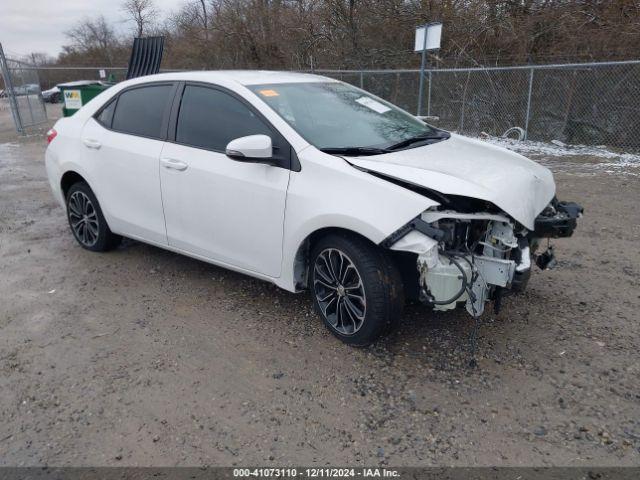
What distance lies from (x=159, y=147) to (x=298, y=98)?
120cm

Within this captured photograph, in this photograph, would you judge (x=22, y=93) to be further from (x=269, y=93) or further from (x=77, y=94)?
(x=269, y=93)

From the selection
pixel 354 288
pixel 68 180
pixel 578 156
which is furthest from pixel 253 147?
pixel 578 156

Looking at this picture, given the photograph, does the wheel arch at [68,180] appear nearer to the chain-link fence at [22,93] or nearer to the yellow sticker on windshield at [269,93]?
the yellow sticker on windshield at [269,93]

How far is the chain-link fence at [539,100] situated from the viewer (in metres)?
10.1

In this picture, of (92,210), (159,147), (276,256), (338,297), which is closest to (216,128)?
(159,147)

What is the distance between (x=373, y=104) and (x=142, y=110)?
198 cm

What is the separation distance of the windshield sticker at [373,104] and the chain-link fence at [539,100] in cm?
715

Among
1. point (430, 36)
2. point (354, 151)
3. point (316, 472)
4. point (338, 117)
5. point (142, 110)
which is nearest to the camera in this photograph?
point (316, 472)

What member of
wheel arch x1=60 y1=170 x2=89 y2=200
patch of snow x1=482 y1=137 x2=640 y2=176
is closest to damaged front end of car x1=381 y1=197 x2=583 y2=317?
wheel arch x1=60 y1=170 x2=89 y2=200

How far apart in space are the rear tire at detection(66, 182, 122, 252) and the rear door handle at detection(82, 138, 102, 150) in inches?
15.9

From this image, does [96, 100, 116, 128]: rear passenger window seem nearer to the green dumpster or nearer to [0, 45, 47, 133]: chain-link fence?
the green dumpster

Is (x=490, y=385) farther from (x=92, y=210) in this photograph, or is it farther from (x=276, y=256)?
(x=92, y=210)

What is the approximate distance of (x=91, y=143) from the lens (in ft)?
15.4

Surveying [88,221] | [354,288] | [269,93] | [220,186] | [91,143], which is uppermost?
[269,93]
